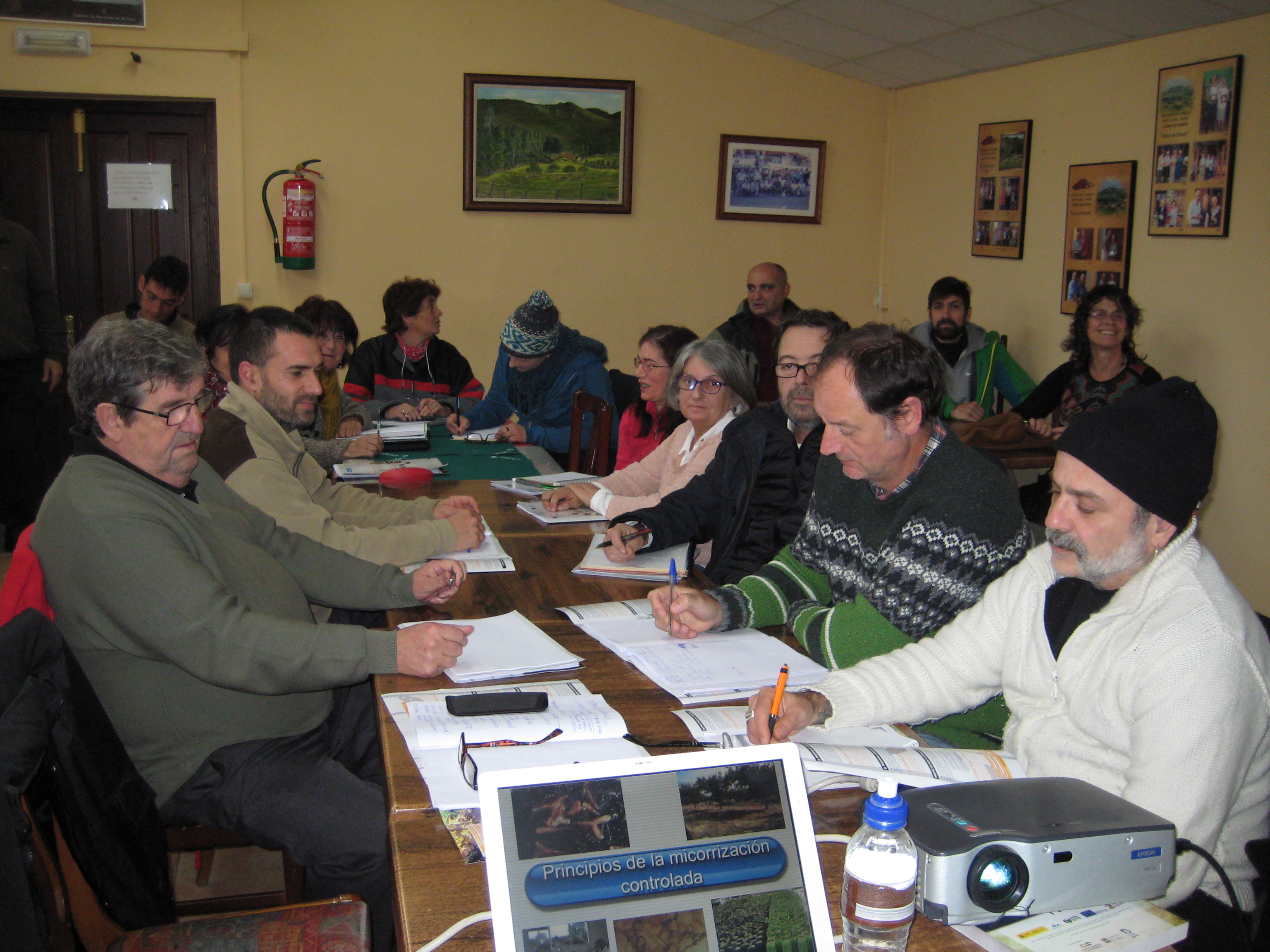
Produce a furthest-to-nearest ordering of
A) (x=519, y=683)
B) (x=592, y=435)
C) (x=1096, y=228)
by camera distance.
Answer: (x=1096, y=228), (x=592, y=435), (x=519, y=683)

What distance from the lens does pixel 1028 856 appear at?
0.96 meters

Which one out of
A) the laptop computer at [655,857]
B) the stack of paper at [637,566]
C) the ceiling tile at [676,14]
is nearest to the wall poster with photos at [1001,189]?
the ceiling tile at [676,14]

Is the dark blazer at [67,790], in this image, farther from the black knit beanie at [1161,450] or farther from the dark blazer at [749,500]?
the black knit beanie at [1161,450]

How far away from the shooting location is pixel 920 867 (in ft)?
3.19

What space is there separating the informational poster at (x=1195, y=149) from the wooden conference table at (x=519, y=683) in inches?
124

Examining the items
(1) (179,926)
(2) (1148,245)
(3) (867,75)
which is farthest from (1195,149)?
(1) (179,926)

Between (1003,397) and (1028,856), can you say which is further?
(1003,397)

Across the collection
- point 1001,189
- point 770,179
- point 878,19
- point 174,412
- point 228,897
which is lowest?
point 228,897

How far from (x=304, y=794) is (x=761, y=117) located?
5396mm

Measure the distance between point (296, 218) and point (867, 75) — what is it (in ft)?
11.2

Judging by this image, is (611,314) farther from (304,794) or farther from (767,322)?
(304,794)

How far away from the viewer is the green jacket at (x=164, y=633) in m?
1.63

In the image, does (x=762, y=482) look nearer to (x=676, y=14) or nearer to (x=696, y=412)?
(x=696, y=412)

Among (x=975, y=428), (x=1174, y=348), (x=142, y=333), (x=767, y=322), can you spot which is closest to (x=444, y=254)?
(x=767, y=322)
